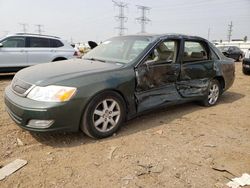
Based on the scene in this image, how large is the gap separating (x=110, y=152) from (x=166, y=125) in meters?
1.41

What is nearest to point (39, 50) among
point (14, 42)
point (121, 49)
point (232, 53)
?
point (14, 42)

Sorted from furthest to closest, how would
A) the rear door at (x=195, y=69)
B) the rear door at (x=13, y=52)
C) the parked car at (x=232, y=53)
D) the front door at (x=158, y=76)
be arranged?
the parked car at (x=232, y=53)
the rear door at (x=13, y=52)
the rear door at (x=195, y=69)
the front door at (x=158, y=76)

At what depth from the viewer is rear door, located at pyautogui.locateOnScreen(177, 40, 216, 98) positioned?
5.12m

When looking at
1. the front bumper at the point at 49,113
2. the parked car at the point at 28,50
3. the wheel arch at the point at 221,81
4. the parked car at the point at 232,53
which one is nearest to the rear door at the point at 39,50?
the parked car at the point at 28,50

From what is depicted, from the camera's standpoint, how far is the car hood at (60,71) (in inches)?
142

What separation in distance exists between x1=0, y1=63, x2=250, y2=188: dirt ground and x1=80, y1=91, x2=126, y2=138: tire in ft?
0.48

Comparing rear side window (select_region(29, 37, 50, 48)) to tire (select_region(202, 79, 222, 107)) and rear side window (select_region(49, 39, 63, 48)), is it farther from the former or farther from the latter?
tire (select_region(202, 79, 222, 107))

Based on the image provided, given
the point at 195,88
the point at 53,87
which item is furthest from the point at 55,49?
the point at 53,87

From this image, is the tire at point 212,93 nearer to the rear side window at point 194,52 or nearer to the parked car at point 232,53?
the rear side window at point 194,52

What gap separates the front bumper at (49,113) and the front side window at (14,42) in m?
6.74

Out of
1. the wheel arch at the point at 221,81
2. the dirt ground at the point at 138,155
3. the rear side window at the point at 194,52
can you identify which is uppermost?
the rear side window at the point at 194,52

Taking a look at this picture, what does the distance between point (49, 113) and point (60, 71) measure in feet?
2.51

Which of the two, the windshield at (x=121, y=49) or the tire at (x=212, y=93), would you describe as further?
the tire at (x=212, y=93)

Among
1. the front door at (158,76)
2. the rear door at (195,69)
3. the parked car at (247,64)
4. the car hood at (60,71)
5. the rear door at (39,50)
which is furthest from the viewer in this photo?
the parked car at (247,64)
